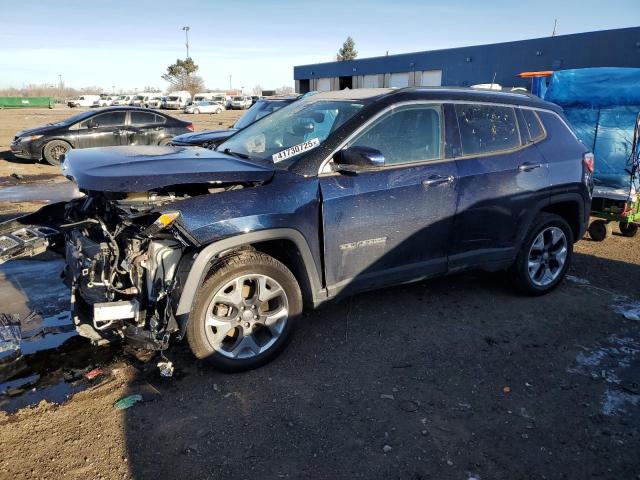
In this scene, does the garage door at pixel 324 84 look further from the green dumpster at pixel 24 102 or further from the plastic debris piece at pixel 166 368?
the plastic debris piece at pixel 166 368

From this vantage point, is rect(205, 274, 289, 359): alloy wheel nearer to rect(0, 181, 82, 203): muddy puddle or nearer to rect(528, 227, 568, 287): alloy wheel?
rect(528, 227, 568, 287): alloy wheel

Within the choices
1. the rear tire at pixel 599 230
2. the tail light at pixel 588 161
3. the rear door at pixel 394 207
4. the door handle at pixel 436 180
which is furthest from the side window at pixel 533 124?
the rear tire at pixel 599 230

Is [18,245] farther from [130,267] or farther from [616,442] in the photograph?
[616,442]

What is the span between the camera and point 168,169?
11.3ft

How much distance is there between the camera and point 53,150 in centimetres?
1280

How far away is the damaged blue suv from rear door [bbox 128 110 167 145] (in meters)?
9.07

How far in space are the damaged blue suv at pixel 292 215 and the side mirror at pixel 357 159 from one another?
0.01m

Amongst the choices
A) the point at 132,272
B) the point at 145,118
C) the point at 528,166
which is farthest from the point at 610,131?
the point at 145,118

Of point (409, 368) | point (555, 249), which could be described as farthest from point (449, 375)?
point (555, 249)

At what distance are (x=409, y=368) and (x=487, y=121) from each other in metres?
2.34

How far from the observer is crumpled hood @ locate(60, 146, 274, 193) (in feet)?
10.7

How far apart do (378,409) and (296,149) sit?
6.42 feet

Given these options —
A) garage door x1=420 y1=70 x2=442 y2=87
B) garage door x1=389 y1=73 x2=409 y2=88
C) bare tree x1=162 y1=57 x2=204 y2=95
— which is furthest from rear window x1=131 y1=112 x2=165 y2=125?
bare tree x1=162 y1=57 x2=204 y2=95

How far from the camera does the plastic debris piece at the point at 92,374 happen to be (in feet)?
11.8
